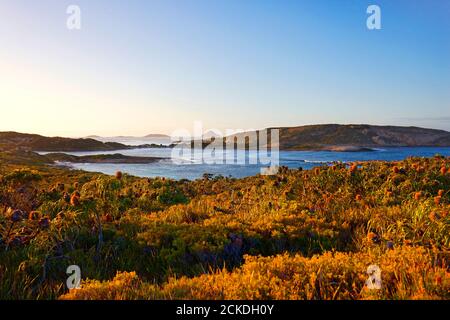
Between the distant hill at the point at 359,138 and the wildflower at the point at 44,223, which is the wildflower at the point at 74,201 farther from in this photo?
the distant hill at the point at 359,138

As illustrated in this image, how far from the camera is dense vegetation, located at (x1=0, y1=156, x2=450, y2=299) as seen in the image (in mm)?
3662

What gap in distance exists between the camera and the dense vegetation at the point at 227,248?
366 centimetres

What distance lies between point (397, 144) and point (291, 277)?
10075cm

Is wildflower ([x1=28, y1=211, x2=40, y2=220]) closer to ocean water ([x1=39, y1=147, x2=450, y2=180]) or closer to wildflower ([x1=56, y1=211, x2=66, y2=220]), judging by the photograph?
wildflower ([x1=56, y1=211, x2=66, y2=220])

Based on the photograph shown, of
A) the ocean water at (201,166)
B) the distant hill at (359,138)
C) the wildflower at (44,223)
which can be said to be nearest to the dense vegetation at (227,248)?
the wildflower at (44,223)

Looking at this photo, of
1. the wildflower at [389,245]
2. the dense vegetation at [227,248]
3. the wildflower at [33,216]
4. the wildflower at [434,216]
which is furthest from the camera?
the wildflower at [33,216]

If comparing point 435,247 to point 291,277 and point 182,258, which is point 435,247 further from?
point 182,258

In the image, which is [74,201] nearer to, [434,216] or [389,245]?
[389,245]

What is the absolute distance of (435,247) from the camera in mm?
4648

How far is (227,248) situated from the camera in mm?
5402

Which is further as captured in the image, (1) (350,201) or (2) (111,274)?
(1) (350,201)

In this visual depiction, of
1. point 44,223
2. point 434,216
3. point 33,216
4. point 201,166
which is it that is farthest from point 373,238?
point 201,166

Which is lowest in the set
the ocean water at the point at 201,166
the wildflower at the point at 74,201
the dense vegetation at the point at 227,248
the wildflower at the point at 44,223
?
the ocean water at the point at 201,166
